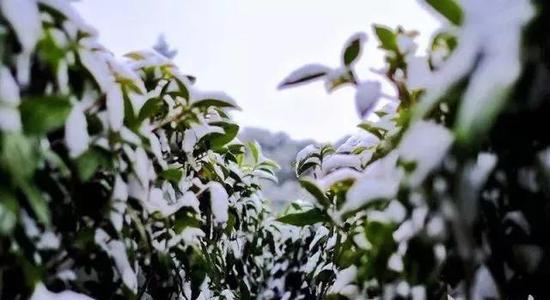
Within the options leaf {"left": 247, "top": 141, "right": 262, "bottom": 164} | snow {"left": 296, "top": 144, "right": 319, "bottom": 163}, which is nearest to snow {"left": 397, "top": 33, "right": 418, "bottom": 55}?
snow {"left": 296, "top": 144, "right": 319, "bottom": 163}

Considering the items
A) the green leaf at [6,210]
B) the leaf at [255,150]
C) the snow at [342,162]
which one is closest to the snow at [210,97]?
the snow at [342,162]

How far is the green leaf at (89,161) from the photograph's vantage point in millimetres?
704

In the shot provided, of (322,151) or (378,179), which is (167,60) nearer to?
(378,179)

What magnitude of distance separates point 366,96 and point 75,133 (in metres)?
0.36

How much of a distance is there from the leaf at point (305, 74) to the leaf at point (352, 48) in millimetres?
29

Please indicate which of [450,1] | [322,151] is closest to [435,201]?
[450,1]

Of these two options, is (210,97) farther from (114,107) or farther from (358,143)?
(358,143)

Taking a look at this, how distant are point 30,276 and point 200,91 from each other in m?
0.47

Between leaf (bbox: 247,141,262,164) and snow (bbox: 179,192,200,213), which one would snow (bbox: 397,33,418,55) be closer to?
snow (bbox: 179,192,200,213)

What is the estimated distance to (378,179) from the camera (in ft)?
2.27

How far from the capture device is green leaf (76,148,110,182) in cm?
70

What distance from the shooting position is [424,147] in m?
0.56

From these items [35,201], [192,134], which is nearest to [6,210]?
[35,201]

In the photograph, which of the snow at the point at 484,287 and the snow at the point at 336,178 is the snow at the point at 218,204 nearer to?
the snow at the point at 336,178
